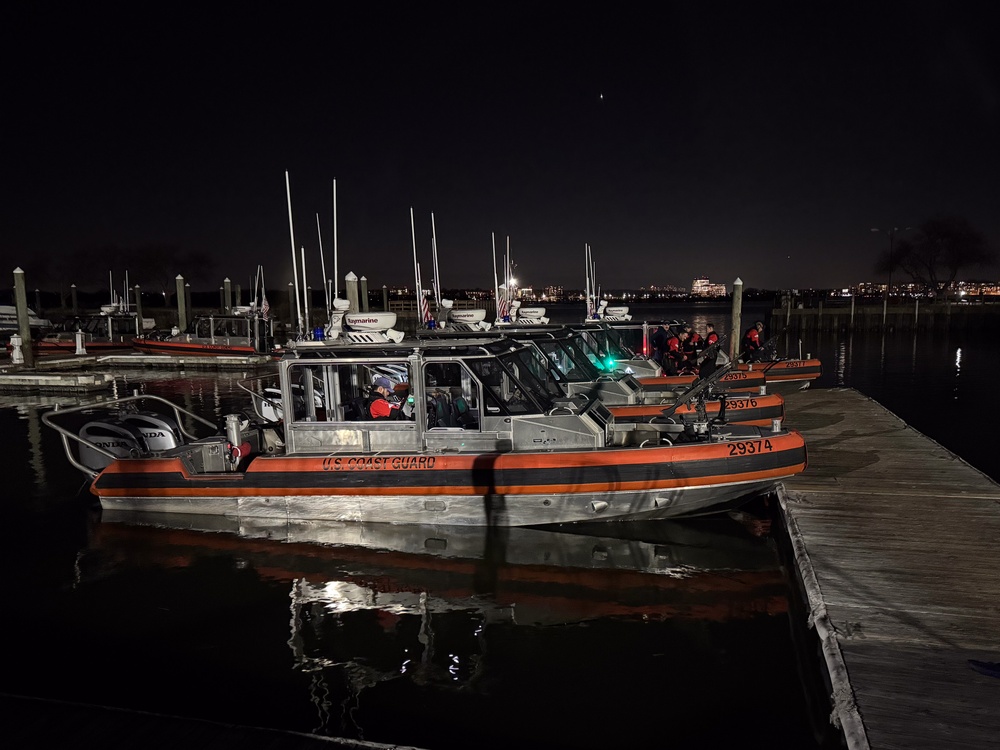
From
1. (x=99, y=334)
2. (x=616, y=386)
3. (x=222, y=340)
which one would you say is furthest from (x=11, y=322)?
(x=616, y=386)

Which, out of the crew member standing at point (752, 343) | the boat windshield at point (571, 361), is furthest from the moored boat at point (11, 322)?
the crew member standing at point (752, 343)

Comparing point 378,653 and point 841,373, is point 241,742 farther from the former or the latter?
point 841,373

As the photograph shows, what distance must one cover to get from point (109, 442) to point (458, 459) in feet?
17.3

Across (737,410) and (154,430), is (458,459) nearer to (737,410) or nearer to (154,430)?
(154,430)

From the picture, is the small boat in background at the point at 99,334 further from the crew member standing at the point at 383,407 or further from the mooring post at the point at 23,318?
the crew member standing at the point at 383,407

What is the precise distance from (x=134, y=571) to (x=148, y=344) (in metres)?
28.4

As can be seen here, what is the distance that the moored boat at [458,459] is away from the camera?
25.7ft

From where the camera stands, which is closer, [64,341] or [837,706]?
[837,706]

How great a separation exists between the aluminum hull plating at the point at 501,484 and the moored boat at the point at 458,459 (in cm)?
1

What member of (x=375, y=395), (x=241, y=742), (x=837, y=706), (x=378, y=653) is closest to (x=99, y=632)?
(x=378, y=653)

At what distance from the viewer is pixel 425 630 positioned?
6316 millimetres

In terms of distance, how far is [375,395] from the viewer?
9.27m

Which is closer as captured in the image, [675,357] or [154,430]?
[154,430]

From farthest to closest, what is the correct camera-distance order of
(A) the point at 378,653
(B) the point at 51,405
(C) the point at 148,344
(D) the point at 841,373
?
(C) the point at 148,344
(D) the point at 841,373
(B) the point at 51,405
(A) the point at 378,653
